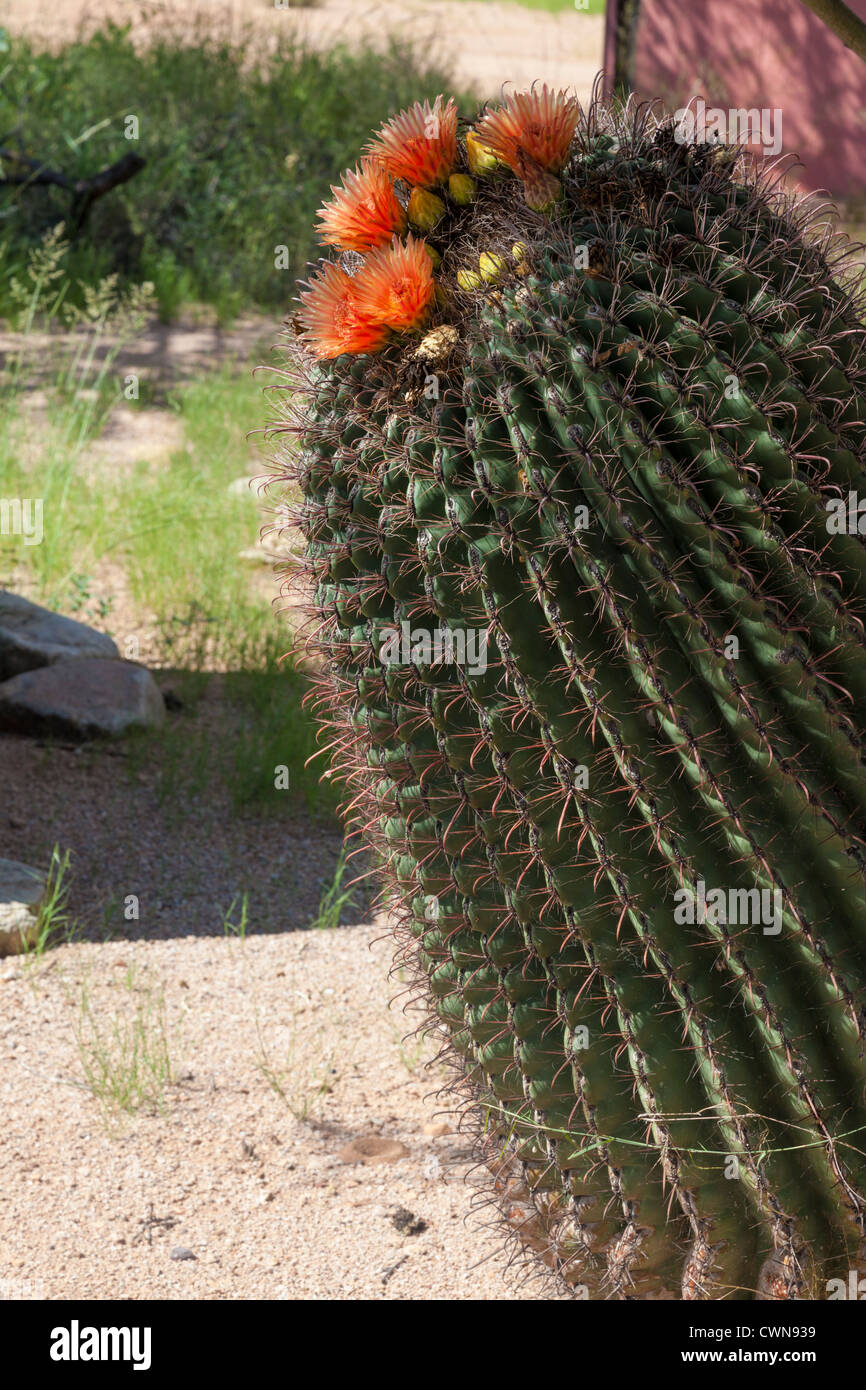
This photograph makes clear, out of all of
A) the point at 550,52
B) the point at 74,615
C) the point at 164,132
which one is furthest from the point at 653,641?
the point at 550,52

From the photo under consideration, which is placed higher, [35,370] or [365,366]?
[35,370]

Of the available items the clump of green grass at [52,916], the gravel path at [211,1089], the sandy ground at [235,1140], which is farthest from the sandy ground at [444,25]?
the sandy ground at [235,1140]

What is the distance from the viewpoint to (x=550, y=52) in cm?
1809

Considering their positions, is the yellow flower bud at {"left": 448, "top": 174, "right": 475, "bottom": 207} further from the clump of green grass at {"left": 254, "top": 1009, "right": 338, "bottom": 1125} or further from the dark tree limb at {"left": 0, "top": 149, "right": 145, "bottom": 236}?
the dark tree limb at {"left": 0, "top": 149, "right": 145, "bottom": 236}

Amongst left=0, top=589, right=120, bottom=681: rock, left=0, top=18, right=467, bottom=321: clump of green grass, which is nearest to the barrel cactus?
left=0, top=589, right=120, bottom=681: rock

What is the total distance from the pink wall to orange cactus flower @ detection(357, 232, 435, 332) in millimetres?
8905

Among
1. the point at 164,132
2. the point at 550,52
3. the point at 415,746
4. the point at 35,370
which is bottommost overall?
the point at 415,746

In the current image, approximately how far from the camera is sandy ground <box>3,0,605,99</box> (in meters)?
15.0

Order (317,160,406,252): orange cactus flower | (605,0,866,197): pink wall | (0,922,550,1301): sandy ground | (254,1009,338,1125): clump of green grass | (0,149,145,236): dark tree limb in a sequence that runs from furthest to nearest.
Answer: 1. (605,0,866,197): pink wall
2. (0,149,145,236): dark tree limb
3. (254,1009,338,1125): clump of green grass
4. (0,922,550,1301): sandy ground
5. (317,160,406,252): orange cactus flower

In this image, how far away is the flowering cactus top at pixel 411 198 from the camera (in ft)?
6.65

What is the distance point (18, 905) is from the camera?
3.56 meters

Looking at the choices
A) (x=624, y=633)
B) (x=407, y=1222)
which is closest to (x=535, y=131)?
(x=624, y=633)

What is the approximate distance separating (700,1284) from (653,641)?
40.5 inches

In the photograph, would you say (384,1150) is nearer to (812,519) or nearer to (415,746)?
(415,746)
